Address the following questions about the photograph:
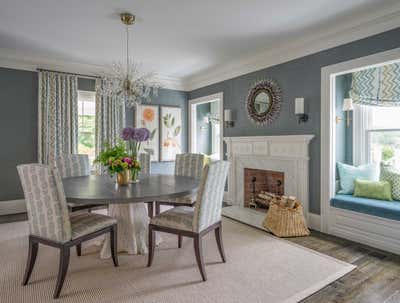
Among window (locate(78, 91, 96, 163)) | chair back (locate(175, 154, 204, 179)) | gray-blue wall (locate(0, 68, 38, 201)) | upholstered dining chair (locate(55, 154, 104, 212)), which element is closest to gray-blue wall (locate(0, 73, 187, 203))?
gray-blue wall (locate(0, 68, 38, 201))

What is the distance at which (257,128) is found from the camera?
4312 millimetres

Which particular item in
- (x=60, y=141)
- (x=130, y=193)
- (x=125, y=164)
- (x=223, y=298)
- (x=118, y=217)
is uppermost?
(x=60, y=141)

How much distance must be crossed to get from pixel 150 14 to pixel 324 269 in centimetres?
315

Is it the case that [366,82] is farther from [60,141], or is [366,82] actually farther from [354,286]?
[60,141]

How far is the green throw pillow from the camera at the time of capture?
10.2 ft

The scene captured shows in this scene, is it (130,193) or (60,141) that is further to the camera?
(60,141)

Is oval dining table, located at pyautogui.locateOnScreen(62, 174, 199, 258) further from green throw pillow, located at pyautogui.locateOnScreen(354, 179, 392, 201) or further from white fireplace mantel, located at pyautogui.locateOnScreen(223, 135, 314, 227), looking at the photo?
green throw pillow, located at pyautogui.locateOnScreen(354, 179, 392, 201)

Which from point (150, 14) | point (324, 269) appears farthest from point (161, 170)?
point (324, 269)

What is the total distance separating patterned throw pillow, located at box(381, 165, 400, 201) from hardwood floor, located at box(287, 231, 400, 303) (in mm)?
801

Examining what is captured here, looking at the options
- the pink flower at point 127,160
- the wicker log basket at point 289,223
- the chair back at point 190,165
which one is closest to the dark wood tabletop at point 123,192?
the pink flower at point 127,160

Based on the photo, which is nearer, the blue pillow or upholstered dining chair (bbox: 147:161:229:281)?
upholstered dining chair (bbox: 147:161:229:281)

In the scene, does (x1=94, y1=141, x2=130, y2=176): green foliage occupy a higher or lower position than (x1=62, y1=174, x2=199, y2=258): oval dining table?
higher

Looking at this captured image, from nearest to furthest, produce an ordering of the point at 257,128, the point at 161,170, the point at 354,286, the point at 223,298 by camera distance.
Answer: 1. the point at 223,298
2. the point at 354,286
3. the point at 257,128
4. the point at 161,170

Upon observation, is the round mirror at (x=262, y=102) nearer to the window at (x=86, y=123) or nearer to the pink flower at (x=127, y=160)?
the pink flower at (x=127, y=160)
